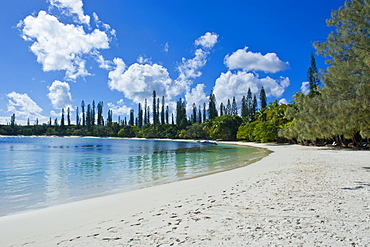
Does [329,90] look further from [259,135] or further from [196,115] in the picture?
[196,115]

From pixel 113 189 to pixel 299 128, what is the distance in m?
9.51

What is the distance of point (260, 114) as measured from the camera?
2403 inches

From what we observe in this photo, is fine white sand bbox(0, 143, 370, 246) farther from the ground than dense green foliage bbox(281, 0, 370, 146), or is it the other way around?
dense green foliage bbox(281, 0, 370, 146)

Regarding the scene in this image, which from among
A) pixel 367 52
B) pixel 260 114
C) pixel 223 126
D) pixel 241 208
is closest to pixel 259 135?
pixel 260 114

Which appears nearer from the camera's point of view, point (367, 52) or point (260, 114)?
point (367, 52)

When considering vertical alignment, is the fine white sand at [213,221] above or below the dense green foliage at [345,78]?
below

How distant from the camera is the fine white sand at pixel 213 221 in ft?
12.6

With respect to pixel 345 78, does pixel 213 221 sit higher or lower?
lower

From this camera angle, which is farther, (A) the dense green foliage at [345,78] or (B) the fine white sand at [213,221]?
(A) the dense green foliage at [345,78]

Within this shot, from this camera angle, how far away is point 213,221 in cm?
474

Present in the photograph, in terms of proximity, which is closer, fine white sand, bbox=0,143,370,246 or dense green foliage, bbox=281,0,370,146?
fine white sand, bbox=0,143,370,246

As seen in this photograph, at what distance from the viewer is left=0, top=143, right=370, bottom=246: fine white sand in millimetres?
3844

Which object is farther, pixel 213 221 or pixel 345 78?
pixel 345 78

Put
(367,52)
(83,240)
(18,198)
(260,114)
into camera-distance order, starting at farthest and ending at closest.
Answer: (260,114)
(18,198)
(367,52)
(83,240)
